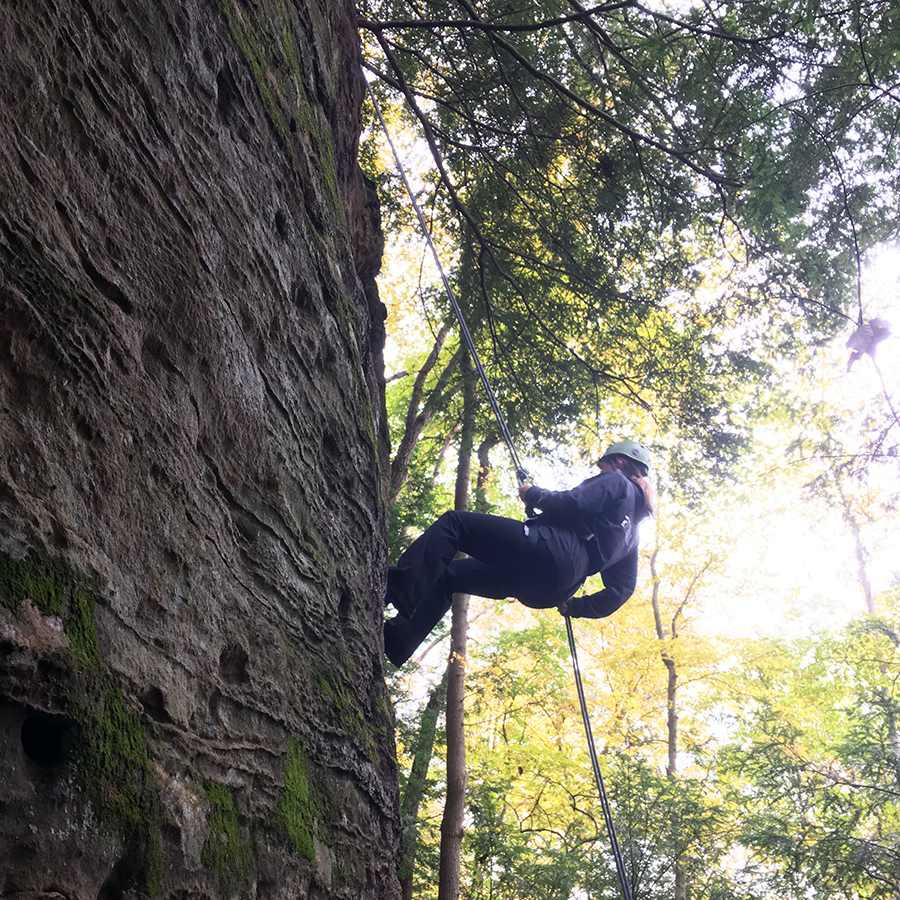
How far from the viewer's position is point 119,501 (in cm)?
185

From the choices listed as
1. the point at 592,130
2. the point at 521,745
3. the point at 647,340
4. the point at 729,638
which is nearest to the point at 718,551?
the point at 729,638

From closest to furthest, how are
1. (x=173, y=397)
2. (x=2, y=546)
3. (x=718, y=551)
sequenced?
1. (x=2, y=546)
2. (x=173, y=397)
3. (x=718, y=551)

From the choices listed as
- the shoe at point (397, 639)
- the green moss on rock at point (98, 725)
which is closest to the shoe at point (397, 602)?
the shoe at point (397, 639)

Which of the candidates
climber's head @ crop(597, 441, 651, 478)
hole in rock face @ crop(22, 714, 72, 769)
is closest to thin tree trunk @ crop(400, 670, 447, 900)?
climber's head @ crop(597, 441, 651, 478)

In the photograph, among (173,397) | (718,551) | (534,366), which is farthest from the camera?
(718,551)

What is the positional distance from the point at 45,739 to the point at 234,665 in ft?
2.63

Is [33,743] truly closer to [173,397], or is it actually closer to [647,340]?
[173,397]

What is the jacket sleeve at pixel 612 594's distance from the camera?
5.64 metres

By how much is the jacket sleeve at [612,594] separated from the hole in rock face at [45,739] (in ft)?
14.8

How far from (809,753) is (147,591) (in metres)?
13.1

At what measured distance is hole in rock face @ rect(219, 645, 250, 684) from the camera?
222 centimetres

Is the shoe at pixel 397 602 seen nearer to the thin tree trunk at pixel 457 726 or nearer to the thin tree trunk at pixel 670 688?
the thin tree trunk at pixel 457 726

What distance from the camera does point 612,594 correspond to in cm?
566

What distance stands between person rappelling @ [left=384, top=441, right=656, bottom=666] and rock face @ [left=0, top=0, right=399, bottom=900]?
86 centimetres
